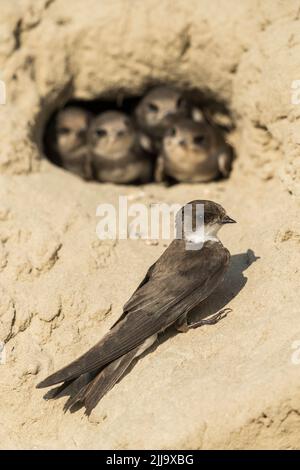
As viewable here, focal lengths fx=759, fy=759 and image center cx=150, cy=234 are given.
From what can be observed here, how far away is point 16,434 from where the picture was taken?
11.0ft

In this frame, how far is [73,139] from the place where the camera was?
5.79 meters

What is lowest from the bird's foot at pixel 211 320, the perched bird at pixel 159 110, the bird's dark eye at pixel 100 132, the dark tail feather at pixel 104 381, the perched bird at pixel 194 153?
the dark tail feather at pixel 104 381

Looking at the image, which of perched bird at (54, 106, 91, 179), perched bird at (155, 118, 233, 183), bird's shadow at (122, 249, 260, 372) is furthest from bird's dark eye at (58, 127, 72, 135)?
bird's shadow at (122, 249, 260, 372)

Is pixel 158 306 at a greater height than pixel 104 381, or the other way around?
pixel 158 306

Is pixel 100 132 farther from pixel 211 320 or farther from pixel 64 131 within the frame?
pixel 211 320

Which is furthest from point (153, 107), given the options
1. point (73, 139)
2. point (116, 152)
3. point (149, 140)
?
point (73, 139)

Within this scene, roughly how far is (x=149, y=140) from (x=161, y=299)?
268 cm

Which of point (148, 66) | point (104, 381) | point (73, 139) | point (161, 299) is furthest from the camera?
point (73, 139)

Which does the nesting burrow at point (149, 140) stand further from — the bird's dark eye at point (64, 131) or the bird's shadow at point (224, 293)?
the bird's shadow at point (224, 293)

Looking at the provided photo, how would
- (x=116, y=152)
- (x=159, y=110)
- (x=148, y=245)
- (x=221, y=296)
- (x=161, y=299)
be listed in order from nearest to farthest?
(x=161, y=299)
(x=221, y=296)
(x=148, y=245)
(x=159, y=110)
(x=116, y=152)

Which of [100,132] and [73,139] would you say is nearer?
[100,132]

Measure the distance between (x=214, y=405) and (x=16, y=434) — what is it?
96 cm

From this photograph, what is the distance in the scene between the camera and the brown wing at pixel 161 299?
3230 mm

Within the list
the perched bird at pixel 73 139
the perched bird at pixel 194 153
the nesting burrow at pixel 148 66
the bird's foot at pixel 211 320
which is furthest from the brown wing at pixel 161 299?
the perched bird at pixel 73 139
